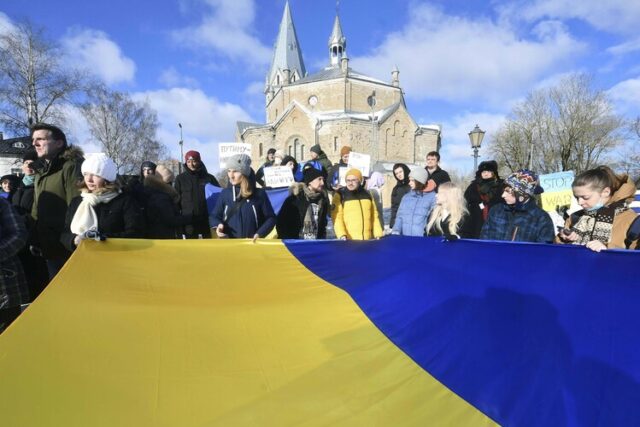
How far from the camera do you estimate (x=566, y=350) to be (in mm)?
2109

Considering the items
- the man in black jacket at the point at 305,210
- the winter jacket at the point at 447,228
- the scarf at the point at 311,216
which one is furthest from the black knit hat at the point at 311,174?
the winter jacket at the point at 447,228

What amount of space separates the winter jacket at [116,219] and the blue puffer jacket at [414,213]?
307cm

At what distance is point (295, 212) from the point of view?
507 cm

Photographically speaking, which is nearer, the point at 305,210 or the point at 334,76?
the point at 305,210

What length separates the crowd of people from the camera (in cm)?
279

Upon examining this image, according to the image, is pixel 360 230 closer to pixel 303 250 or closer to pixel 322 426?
pixel 303 250

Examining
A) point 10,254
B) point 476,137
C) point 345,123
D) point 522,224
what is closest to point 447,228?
point 522,224

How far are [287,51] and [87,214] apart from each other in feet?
222

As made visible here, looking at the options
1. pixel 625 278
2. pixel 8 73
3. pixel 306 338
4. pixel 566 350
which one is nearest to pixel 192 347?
pixel 306 338

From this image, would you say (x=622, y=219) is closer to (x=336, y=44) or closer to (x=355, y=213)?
(x=355, y=213)

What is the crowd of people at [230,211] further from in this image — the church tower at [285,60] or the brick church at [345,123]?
the church tower at [285,60]

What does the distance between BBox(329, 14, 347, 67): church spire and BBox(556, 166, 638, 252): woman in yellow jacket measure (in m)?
65.9

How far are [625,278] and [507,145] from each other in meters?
40.2

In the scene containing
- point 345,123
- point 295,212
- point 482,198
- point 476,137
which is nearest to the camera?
point 295,212
